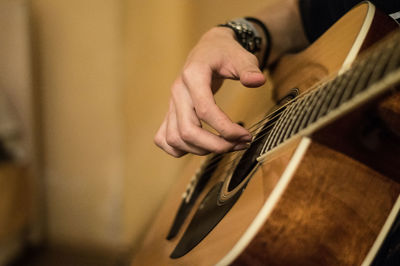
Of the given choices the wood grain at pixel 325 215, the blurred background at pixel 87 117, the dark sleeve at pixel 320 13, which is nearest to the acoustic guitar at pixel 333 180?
the wood grain at pixel 325 215

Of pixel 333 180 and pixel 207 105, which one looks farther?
pixel 207 105

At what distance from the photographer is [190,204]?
0.66 metres

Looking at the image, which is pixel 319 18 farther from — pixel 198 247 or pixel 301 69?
pixel 198 247

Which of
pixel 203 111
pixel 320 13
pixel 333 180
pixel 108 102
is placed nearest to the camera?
pixel 333 180

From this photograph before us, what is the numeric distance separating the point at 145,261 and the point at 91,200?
123 cm

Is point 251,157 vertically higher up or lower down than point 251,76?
lower down

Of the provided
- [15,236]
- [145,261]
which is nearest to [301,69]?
[145,261]

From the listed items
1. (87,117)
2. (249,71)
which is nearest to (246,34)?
(249,71)

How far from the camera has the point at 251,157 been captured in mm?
482

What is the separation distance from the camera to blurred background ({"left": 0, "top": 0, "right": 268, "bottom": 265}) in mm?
1594

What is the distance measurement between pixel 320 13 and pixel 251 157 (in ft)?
1.25

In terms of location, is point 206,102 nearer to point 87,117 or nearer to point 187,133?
point 187,133

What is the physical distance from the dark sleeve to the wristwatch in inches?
4.3

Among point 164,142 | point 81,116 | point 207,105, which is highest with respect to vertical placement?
point 207,105
